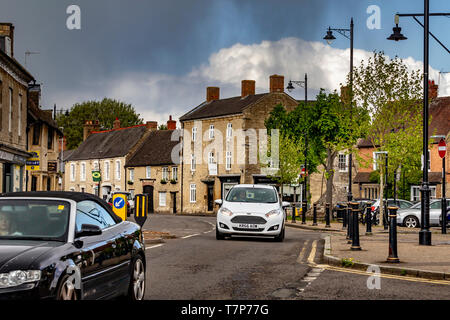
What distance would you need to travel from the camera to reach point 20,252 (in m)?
6.01

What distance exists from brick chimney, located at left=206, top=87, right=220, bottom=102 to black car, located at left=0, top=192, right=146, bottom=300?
66.8m

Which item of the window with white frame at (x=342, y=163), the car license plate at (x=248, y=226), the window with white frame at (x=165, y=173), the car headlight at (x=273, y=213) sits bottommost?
the car license plate at (x=248, y=226)

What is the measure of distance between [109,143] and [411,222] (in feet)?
181

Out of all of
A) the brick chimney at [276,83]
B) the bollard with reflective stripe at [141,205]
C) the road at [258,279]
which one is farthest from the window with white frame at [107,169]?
the road at [258,279]

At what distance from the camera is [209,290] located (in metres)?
9.43

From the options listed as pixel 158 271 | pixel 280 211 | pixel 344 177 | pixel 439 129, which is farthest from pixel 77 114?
pixel 158 271

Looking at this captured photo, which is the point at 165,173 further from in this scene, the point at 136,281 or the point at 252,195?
the point at 136,281

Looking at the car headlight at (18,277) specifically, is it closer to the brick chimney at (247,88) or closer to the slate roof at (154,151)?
the brick chimney at (247,88)

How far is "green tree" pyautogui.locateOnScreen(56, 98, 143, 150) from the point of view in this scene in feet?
301

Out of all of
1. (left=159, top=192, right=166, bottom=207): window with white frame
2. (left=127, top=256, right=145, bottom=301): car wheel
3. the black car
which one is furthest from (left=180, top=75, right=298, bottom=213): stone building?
the black car

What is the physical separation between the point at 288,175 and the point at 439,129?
520 inches

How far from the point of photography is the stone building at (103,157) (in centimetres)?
7945

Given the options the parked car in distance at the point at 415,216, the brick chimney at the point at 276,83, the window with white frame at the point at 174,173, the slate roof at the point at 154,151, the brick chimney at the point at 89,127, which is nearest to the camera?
the parked car in distance at the point at 415,216

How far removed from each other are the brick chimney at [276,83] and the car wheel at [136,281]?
2360 inches
